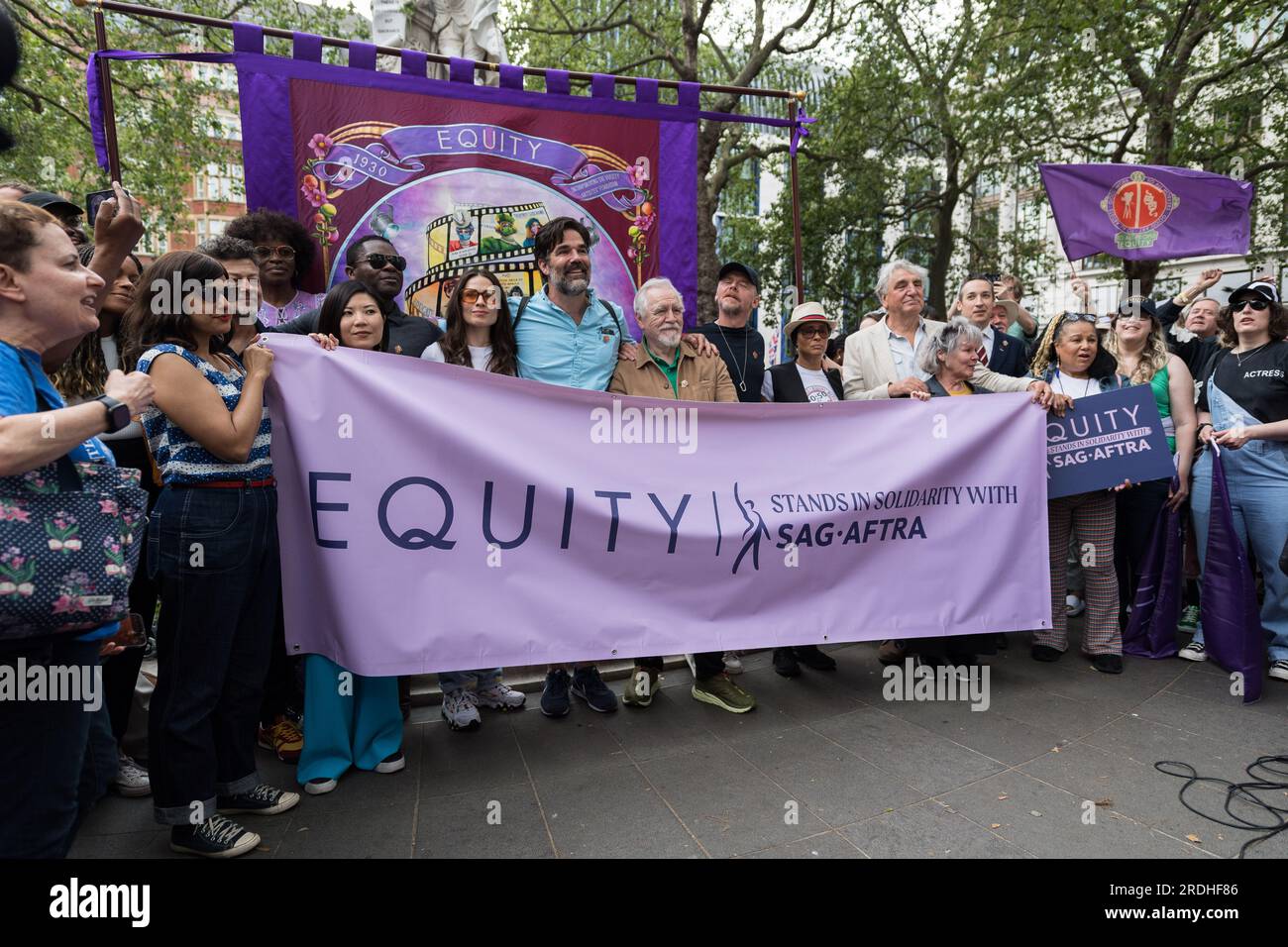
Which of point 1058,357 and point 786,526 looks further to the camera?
point 1058,357

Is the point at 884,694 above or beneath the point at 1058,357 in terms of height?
beneath

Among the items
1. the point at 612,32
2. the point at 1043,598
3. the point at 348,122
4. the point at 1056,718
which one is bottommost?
the point at 1056,718

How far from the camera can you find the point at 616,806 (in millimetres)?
2930

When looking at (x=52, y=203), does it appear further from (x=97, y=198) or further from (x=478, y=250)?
(x=478, y=250)

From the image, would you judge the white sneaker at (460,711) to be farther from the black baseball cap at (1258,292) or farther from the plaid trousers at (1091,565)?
the black baseball cap at (1258,292)

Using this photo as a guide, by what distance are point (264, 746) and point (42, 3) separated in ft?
42.3

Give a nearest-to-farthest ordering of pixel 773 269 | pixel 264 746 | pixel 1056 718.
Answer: pixel 264 746
pixel 1056 718
pixel 773 269

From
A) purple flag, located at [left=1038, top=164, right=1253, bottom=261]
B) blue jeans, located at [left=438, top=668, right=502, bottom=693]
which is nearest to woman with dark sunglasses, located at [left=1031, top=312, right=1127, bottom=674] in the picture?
purple flag, located at [left=1038, top=164, right=1253, bottom=261]

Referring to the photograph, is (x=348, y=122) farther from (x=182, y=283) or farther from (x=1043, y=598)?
(x=1043, y=598)

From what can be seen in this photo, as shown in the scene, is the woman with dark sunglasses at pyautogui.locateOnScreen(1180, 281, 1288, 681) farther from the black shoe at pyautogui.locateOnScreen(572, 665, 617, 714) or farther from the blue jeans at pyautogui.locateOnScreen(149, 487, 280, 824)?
the blue jeans at pyautogui.locateOnScreen(149, 487, 280, 824)

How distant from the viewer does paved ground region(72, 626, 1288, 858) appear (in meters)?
2.68

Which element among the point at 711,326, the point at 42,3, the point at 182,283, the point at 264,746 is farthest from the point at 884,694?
the point at 42,3

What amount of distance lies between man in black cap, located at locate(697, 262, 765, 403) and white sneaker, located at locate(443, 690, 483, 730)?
220 centimetres

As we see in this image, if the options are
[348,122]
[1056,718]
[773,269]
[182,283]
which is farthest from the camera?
[773,269]
